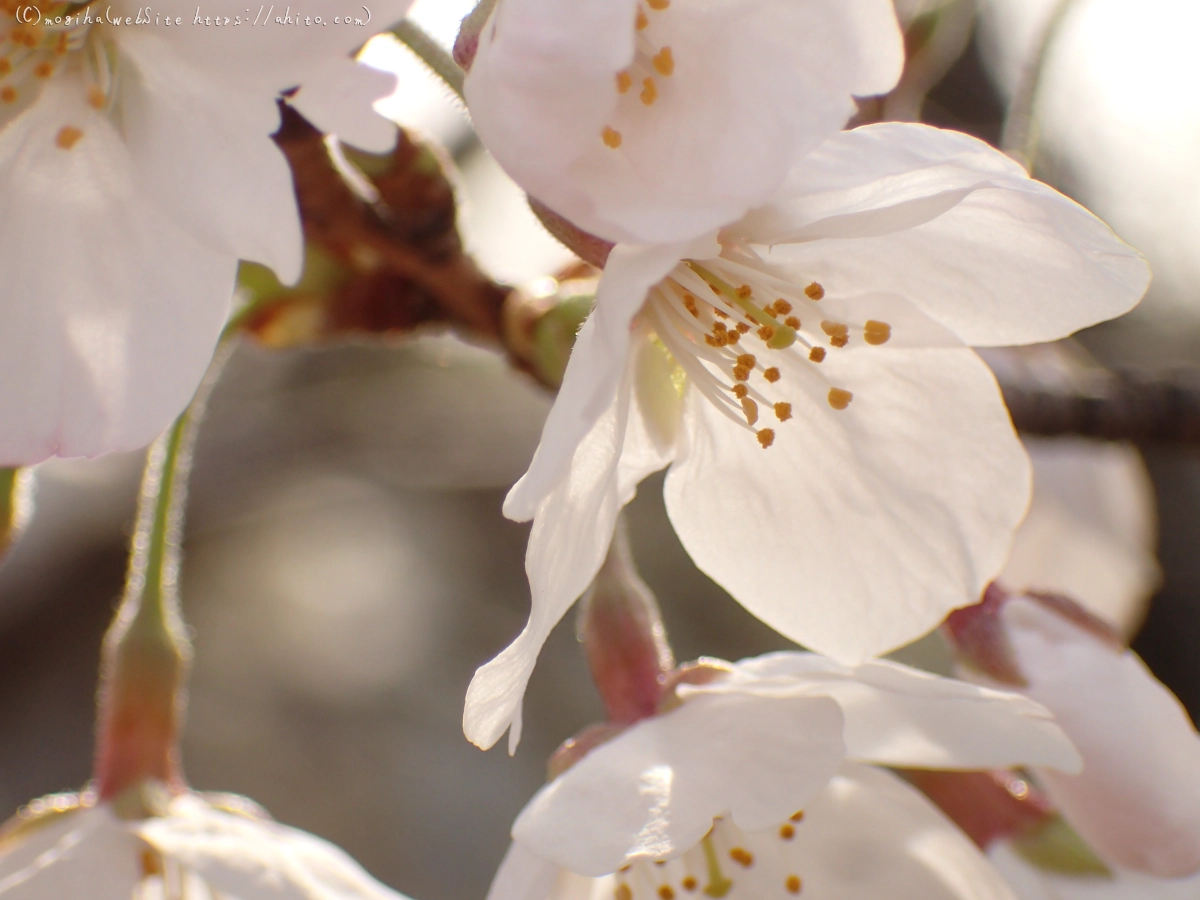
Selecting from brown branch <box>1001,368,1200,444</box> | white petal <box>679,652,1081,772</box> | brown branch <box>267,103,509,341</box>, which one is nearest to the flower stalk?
brown branch <box>267,103,509,341</box>

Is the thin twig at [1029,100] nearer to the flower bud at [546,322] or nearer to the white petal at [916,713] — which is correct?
the flower bud at [546,322]

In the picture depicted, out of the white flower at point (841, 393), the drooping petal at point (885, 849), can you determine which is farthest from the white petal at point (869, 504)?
the drooping petal at point (885, 849)

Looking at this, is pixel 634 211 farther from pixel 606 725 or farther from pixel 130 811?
pixel 130 811

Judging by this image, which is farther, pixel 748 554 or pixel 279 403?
pixel 279 403

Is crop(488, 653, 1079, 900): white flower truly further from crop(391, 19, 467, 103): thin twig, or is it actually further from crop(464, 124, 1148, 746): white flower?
crop(391, 19, 467, 103): thin twig

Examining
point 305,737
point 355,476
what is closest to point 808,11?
point 355,476

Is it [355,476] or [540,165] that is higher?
[540,165]
